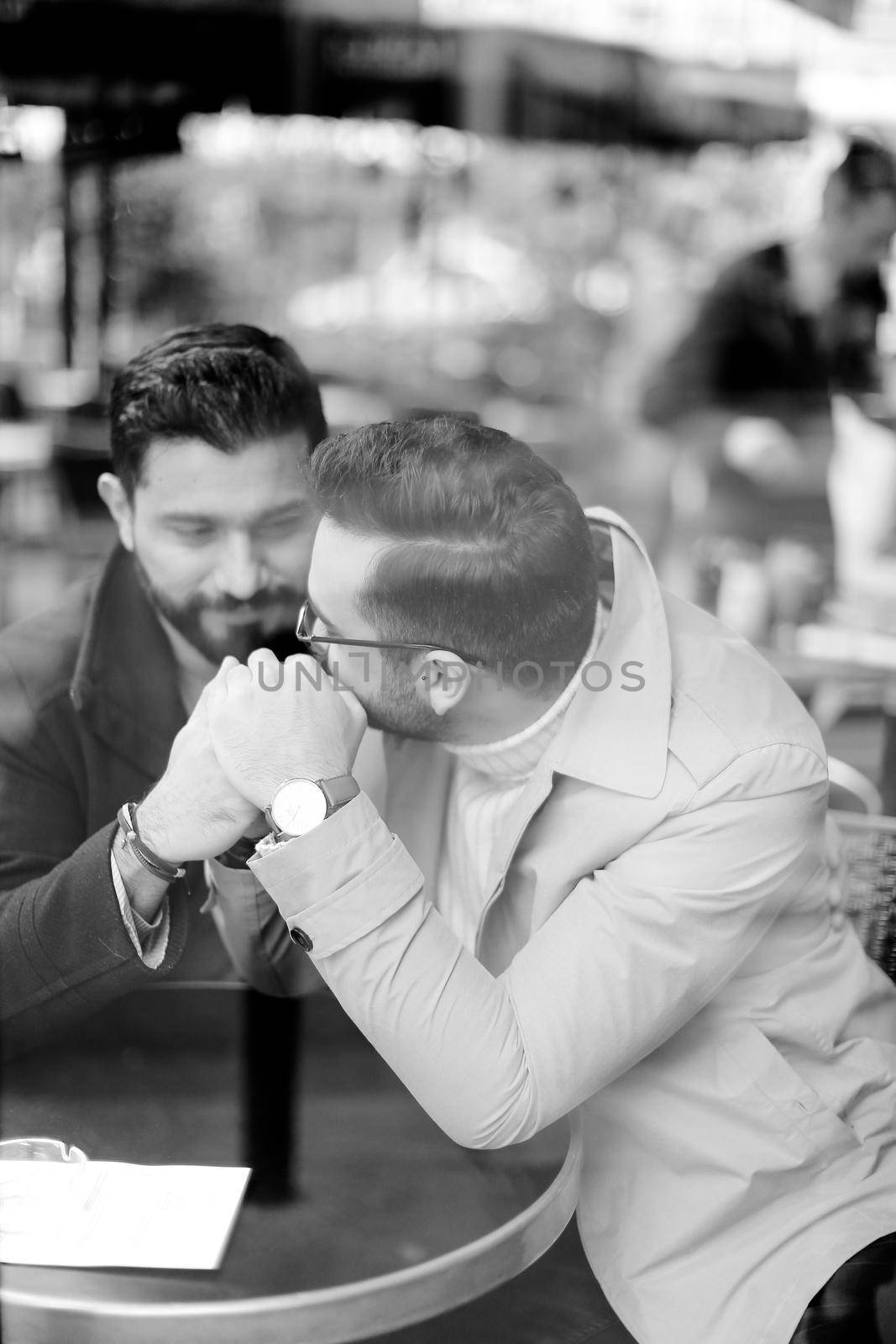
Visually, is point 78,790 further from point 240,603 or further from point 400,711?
point 400,711

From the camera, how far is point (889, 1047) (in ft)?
5.61

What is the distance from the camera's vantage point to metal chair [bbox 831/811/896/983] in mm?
2105

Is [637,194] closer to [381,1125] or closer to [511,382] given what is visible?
[511,382]

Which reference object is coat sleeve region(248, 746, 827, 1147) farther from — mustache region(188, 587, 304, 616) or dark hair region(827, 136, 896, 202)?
dark hair region(827, 136, 896, 202)

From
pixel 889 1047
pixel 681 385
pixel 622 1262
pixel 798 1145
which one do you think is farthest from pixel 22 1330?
pixel 681 385

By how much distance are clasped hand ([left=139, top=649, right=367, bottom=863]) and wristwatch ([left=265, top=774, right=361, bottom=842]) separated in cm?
1

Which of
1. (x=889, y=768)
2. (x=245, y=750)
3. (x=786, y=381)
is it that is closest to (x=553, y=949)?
(x=245, y=750)

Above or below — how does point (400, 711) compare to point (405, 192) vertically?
above

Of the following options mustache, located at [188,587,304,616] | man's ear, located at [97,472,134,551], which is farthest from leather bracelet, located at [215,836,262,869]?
man's ear, located at [97,472,134,551]

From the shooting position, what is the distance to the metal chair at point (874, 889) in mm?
2105

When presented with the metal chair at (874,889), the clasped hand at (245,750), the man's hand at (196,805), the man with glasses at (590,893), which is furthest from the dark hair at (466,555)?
the metal chair at (874,889)

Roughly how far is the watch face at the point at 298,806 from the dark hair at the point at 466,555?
0.87 ft

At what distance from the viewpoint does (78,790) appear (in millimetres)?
1907

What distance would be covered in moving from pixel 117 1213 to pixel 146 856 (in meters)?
0.41
